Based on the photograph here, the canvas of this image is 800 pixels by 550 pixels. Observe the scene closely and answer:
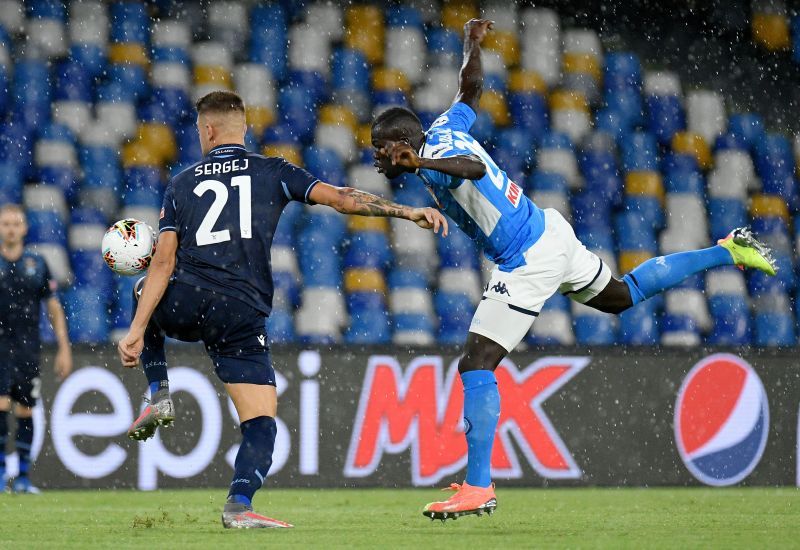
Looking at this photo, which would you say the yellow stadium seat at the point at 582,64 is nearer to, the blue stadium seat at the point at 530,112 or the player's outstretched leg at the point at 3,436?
the blue stadium seat at the point at 530,112

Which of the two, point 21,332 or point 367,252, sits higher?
point 367,252

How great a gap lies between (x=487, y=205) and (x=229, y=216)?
107cm

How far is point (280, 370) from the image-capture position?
26.2 feet

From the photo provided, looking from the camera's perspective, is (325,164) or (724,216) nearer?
(325,164)

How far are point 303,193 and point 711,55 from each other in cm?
695

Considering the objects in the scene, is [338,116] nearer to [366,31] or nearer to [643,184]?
[366,31]

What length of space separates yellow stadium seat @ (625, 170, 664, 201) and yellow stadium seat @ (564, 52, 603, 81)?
0.95 m

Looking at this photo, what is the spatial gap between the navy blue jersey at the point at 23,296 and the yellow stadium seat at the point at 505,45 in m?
4.47

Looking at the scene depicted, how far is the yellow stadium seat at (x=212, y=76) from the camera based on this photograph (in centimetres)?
1027

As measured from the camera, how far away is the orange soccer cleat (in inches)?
199

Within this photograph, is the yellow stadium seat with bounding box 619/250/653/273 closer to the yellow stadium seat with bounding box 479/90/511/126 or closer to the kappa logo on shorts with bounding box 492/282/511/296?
the yellow stadium seat with bounding box 479/90/511/126

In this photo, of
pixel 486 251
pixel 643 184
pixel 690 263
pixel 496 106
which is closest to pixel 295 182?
pixel 486 251

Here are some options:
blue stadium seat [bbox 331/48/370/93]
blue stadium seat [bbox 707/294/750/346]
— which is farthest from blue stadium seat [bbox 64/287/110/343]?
blue stadium seat [bbox 707/294/750/346]

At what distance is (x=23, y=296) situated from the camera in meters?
7.94
